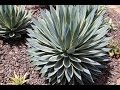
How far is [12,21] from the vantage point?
523cm

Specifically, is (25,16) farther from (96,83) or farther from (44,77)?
(96,83)

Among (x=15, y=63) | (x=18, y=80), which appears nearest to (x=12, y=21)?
(x=15, y=63)

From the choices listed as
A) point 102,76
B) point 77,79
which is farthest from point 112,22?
point 77,79

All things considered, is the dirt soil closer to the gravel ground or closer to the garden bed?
the garden bed

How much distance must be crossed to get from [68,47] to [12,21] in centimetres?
118

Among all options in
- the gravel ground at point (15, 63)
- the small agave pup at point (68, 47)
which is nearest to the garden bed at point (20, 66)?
the gravel ground at point (15, 63)

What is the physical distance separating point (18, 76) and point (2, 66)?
1.30ft

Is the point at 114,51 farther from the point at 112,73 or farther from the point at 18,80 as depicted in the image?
the point at 18,80

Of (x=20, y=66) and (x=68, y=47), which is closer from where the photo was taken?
(x=68, y=47)

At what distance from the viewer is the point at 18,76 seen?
15.5ft

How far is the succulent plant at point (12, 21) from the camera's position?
523cm

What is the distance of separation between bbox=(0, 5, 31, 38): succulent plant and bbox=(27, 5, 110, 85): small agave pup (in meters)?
0.60

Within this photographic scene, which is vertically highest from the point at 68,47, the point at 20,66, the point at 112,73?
the point at 68,47

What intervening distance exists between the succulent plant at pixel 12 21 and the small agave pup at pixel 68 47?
60 centimetres
